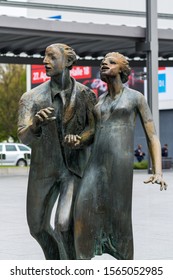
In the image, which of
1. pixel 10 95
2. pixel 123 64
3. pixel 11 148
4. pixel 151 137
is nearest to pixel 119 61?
pixel 123 64

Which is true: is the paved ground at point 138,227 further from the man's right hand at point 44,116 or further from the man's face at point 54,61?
the man's right hand at point 44,116

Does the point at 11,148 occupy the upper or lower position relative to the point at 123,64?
lower

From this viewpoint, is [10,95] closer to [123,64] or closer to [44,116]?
[123,64]

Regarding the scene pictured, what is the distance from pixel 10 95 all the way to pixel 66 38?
33.7 meters

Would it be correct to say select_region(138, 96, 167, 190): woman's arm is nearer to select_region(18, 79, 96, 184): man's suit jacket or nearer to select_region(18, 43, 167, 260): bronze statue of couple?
select_region(18, 43, 167, 260): bronze statue of couple

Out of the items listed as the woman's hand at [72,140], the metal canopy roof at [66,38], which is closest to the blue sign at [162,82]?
the metal canopy roof at [66,38]

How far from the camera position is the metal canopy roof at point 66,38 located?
84.6 feet

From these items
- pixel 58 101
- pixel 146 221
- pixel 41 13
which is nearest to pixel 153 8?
pixel 146 221

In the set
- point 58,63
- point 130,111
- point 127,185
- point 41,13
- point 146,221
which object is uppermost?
point 41,13

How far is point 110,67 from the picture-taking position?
6.12m

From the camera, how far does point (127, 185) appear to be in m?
6.04
